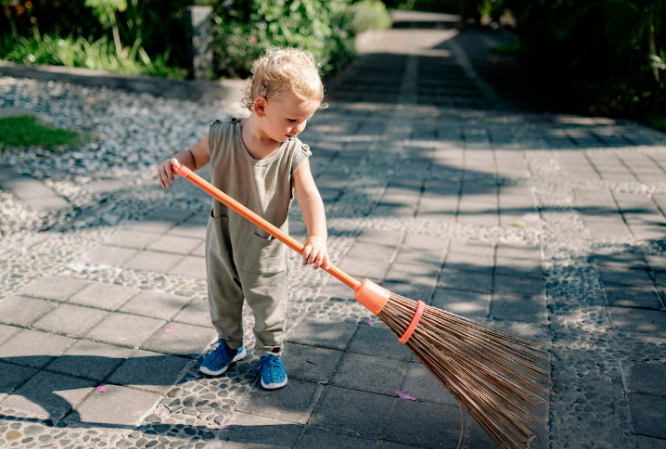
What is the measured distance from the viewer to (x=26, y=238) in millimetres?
3754

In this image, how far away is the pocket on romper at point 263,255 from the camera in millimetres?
2264

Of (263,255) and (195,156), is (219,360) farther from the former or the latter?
(195,156)

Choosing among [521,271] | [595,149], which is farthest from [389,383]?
[595,149]

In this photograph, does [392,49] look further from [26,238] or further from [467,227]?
[26,238]

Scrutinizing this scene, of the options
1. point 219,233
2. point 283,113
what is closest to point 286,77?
point 283,113

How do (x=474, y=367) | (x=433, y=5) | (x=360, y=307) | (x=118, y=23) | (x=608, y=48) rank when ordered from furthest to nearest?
(x=433, y=5), (x=118, y=23), (x=608, y=48), (x=360, y=307), (x=474, y=367)

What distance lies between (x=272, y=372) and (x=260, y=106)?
112 centimetres

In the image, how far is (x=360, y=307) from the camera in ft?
10.2

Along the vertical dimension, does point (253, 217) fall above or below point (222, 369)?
above

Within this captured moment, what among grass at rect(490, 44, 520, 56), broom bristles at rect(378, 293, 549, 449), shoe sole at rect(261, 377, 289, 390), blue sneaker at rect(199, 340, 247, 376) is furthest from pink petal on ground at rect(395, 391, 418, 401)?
grass at rect(490, 44, 520, 56)

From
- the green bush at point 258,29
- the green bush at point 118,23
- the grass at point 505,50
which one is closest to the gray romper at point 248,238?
the green bush at point 258,29

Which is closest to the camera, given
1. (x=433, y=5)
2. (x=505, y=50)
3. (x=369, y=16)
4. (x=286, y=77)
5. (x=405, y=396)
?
→ (x=286, y=77)

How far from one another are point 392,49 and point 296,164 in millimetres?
13268

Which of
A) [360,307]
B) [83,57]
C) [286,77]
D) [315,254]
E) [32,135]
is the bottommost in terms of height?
[360,307]
